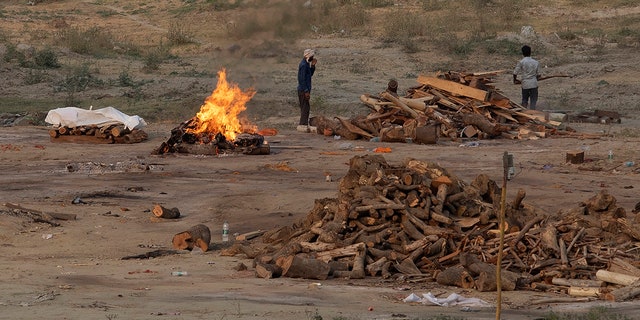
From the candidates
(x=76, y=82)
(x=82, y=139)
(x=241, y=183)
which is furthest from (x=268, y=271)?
(x=76, y=82)

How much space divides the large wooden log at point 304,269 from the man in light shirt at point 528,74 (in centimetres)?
1347

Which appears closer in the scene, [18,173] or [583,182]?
[583,182]

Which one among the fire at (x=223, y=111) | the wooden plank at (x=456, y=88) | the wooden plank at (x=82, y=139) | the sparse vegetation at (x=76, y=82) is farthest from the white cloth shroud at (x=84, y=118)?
the sparse vegetation at (x=76, y=82)

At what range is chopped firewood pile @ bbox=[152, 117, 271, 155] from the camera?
21.3 m

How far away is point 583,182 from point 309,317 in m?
9.75

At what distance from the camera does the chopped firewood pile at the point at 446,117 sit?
22969mm

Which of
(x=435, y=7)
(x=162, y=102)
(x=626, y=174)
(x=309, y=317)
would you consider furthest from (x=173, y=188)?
(x=435, y=7)

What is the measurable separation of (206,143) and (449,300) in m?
11.7

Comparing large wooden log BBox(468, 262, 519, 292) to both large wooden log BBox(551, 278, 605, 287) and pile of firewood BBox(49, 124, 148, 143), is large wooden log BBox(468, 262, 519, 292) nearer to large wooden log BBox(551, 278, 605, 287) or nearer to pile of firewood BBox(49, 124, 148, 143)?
large wooden log BBox(551, 278, 605, 287)

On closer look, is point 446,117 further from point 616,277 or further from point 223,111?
point 616,277

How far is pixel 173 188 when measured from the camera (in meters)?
17.9

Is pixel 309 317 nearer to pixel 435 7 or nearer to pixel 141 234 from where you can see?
pixel 141 234

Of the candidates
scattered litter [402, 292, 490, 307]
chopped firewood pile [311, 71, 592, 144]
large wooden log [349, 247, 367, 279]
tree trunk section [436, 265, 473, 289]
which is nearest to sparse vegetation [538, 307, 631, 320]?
scattered litter [402, 292, 490, 307]

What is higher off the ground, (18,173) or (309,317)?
(309,317)
